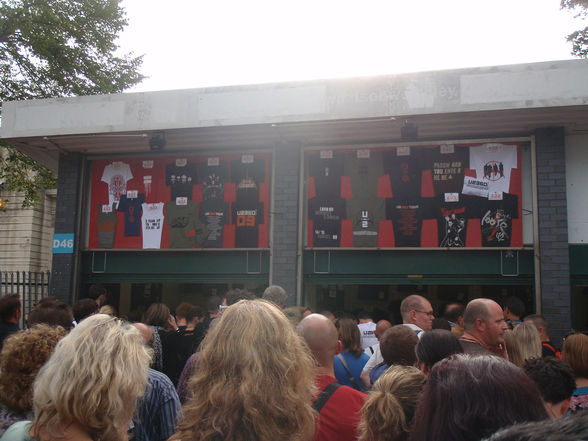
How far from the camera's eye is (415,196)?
966 cm

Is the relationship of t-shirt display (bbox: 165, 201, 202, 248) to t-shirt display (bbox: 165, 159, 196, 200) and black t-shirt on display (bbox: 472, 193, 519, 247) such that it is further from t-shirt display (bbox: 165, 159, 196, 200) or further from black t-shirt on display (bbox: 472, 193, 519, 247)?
black t-shirt on display (bbox: 472, 193, 519, 247)

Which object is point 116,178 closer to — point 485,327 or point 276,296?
point 276,296

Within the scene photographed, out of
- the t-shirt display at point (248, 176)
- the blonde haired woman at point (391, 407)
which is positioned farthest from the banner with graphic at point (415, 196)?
the blonde haired woman at point (391, 407)

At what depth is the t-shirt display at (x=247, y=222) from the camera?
10.2m

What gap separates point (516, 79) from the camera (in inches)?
334

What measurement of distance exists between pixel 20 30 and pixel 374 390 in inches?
599

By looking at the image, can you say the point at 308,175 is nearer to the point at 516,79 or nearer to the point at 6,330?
the point at 516,79

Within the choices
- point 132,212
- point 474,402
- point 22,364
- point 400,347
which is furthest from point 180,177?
point 474,402

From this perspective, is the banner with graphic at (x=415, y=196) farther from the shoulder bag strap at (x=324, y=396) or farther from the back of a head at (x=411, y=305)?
the shoulder bag strap at (x=324, y=396)

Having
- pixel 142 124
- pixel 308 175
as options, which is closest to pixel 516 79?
pixel 308 175

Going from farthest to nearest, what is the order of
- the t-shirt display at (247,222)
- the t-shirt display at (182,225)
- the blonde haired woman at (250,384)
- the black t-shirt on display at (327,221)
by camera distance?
the t-shirt display at (182,225) < the t-shirt display at (247,222) < the black t-shirt on display at (327,221) < the blonde haired woman at (250,384)

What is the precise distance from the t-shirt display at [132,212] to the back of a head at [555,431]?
1044 cm

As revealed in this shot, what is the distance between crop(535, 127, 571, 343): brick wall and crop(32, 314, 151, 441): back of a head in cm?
811

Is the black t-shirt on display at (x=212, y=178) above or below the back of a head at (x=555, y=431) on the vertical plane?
above
